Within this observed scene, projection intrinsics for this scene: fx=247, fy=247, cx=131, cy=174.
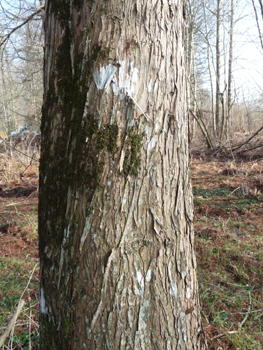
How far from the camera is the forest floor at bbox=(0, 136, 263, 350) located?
2.06m

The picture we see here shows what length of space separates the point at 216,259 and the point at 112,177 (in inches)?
101

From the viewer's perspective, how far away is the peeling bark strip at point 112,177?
3.52 ft

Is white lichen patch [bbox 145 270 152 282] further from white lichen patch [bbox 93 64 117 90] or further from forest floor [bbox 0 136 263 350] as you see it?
white lichen patch [bbox 93 64 117 90]

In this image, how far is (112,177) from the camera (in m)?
1.09

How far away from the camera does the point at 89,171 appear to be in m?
1.09

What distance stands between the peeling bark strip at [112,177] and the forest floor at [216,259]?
0.52m

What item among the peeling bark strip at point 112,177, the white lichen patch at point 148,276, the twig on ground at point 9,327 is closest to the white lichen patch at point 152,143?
the peeling bark strip at point 112,177

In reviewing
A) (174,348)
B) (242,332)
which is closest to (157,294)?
(174,348)

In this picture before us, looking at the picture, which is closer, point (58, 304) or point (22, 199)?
point (58, 304)

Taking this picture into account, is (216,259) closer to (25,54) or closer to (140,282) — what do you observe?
(140,282)

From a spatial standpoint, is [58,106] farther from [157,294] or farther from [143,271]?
[157,294]

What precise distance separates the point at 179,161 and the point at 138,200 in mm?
304

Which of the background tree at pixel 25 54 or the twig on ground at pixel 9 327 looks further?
the background tree at pixel 25 54

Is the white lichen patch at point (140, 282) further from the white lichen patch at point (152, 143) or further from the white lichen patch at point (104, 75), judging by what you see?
the white lichen patch at point (104, 75)
